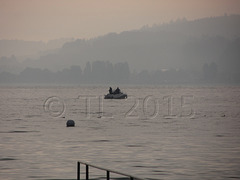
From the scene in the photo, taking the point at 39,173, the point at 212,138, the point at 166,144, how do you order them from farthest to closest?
1. the point at 212,138
2. the point at 166,144
3. the point at 39,173

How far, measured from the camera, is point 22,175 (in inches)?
1308

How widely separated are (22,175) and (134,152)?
43.4ft

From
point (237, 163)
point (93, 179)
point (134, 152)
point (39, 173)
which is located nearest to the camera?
point (93, 179)

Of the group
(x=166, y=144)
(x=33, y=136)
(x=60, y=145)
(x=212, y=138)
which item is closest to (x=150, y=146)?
(x=166, y=144)

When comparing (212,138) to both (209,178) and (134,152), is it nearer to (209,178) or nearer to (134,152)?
(134,152)

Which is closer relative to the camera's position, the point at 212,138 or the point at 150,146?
the point at 150,146

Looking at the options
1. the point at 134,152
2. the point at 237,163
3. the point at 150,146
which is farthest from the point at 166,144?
the point at 237,163

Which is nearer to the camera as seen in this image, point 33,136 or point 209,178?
point 209,178

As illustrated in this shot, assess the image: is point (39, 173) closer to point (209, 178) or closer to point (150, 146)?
point (209, 178)

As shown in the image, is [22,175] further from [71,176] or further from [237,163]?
[237,163]

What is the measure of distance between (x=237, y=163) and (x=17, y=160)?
14460 mm

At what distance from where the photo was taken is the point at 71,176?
3244 cm

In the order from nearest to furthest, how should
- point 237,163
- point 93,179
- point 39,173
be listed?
point 93,179, point 39,173, point 237,163

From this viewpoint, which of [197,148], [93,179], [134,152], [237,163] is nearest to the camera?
[93,179]
